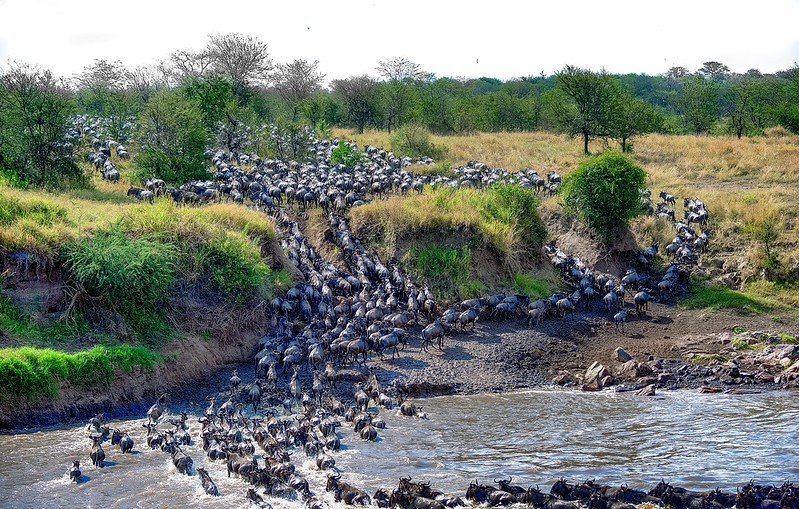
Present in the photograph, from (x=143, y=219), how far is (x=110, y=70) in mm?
49026

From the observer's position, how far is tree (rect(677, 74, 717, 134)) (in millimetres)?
56531

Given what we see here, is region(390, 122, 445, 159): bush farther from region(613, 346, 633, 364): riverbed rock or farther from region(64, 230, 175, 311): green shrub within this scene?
region(64, 230, 175, 311): green shrub

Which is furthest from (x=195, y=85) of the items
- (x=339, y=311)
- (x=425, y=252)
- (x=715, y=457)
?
(x=715, y=457)

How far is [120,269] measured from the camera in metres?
18.8

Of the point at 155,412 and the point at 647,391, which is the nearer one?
the point at 155,412

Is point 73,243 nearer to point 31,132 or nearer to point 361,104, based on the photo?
point 31,132

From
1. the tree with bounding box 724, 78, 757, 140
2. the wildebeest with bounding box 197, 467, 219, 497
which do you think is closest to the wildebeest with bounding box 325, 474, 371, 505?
the wildebeest with bounding box 197, 467, 219, 497

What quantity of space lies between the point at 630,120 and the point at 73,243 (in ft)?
107

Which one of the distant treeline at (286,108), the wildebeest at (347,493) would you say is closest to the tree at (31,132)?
the distant treeline at (286,108)

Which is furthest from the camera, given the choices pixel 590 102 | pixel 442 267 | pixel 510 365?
pixel 590 102

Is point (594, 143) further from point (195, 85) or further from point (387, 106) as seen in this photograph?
point (195, 85)

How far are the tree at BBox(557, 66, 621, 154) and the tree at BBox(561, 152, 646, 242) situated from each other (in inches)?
590

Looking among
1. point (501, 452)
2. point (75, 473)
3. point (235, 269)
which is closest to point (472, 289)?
point (235, 269)

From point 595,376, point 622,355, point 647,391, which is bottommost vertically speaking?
point 647,391
